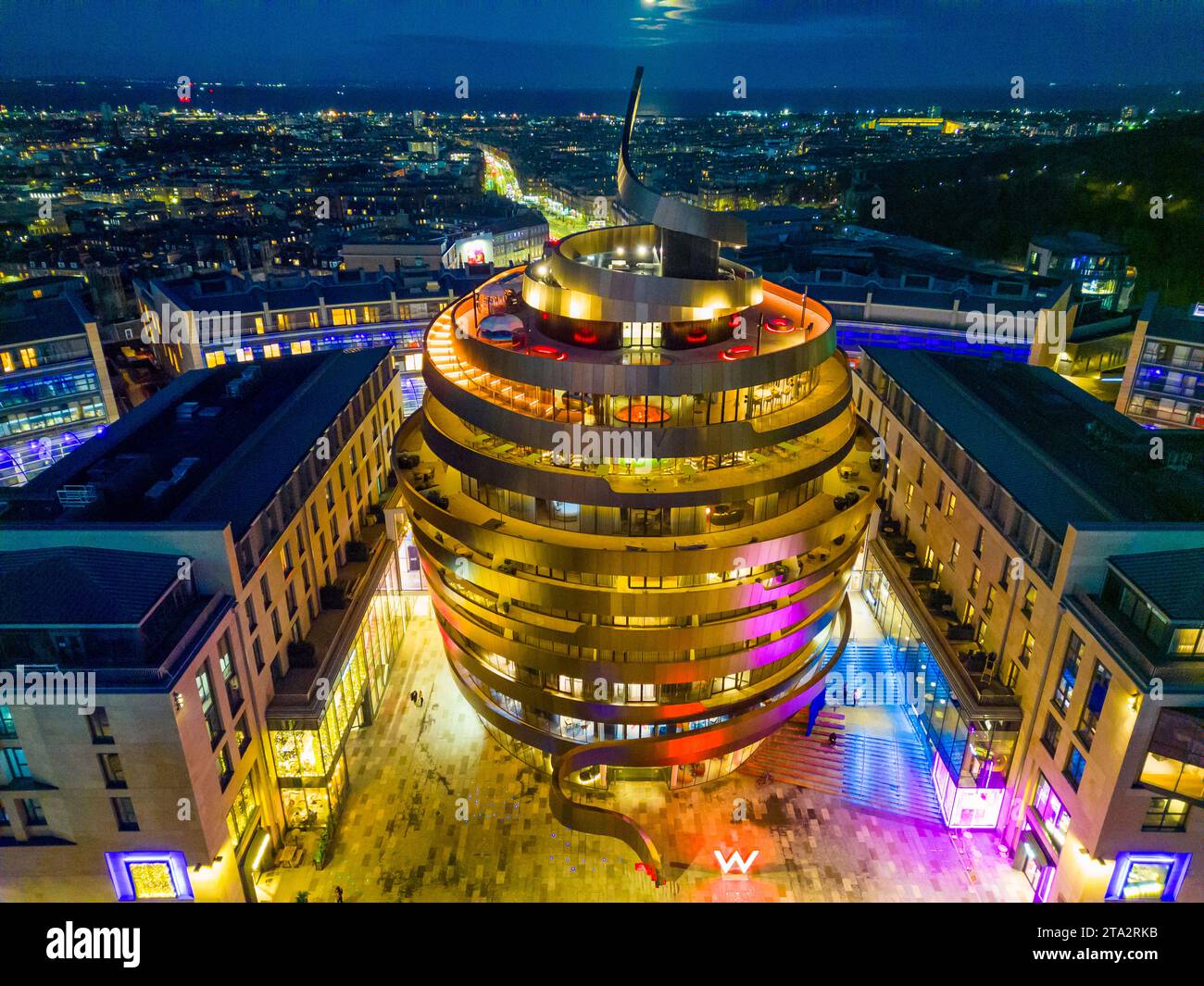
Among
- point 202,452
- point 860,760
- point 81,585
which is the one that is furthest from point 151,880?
point 860,760

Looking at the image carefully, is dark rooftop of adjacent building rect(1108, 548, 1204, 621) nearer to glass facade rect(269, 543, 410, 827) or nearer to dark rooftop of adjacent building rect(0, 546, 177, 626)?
glass facade rect(269, 543, 410, 827)

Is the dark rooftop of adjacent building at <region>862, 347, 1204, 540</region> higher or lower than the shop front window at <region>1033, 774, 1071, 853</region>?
higher

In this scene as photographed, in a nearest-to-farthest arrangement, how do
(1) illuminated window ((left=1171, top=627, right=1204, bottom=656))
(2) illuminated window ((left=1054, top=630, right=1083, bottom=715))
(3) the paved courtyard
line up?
1. (1) illuminated window ((left=1171, top=627, right=1204, bottom=656))
2. (2) illuminated window ((left=1054, top=630, right=1083, bottom=715))
3. (3) the paved courtyard

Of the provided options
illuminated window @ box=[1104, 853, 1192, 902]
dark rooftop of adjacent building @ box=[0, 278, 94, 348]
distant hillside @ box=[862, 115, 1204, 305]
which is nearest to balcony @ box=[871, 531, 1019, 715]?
illuminated window @ box=[1104, 853, 1192, 902]

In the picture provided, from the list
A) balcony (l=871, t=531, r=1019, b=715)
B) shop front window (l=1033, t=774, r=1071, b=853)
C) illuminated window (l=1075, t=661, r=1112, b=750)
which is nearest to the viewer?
illuminated window (l=1075, t=661, r=1112, b=750)

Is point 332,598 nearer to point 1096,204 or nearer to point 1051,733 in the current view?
point 1051,733

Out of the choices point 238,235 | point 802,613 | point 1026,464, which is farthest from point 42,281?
point 1026,464

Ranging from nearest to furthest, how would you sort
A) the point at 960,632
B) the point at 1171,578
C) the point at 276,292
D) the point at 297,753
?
the point at 1171,578 → the point at 297,753 → the point at 960,632 → the point at 276,292
